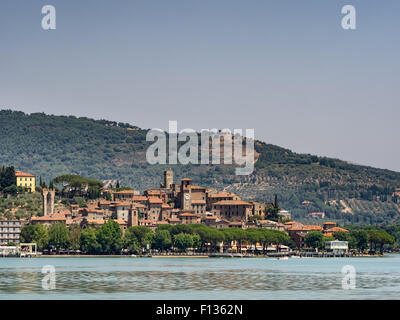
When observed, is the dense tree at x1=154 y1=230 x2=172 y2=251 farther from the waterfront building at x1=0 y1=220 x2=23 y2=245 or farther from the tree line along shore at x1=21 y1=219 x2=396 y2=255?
the waterfront building at x1=0 y1=220 x2=23 y2=245

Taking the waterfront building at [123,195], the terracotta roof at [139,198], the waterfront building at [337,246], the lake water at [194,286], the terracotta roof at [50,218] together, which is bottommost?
the lake water at [194,286]

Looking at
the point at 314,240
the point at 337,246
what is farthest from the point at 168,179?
the point at 337,246

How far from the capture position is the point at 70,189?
579ft

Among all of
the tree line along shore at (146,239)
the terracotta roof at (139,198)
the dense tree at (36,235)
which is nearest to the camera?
the tree line along shore at (146,239)

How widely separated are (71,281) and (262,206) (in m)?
112

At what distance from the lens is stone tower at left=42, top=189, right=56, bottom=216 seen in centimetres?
15900

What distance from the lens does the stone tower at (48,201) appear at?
15900cm

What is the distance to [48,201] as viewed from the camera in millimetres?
160375

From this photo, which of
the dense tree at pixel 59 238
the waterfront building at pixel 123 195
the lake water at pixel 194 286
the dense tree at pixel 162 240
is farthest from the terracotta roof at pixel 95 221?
the lake water at pixel 194 286

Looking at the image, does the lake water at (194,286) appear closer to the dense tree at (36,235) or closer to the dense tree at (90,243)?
the dense tree at (90,243)

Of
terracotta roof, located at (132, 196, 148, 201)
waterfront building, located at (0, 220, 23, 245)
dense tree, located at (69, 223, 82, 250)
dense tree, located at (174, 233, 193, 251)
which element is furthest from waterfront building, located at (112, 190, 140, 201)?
dense tree, located at (174, 233, 193, 251)

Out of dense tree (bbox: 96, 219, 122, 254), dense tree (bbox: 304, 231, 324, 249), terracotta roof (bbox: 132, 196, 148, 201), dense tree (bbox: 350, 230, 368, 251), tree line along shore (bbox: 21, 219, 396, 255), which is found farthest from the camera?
terracotta roof (bbox: 132, 196, 148, 201)

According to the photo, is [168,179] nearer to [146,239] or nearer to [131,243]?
[146,239]
